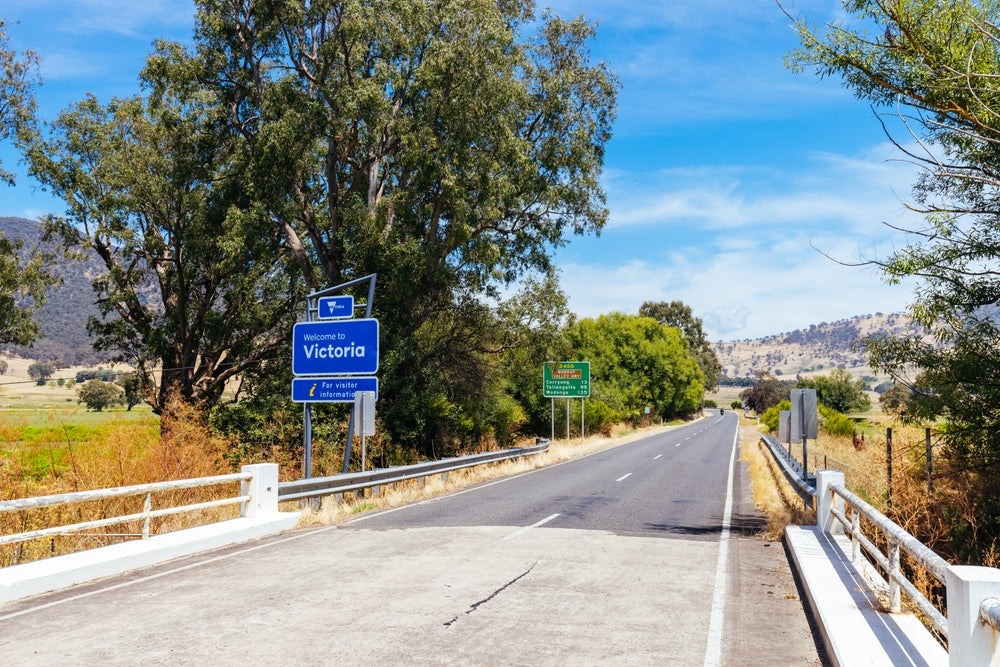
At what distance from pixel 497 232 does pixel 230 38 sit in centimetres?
1240

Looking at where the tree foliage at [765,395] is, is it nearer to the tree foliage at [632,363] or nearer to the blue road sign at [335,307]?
the tree foliage at [632,363]

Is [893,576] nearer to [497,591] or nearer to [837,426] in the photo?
[497,591]

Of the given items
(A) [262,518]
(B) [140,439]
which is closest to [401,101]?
(B) [140,439]

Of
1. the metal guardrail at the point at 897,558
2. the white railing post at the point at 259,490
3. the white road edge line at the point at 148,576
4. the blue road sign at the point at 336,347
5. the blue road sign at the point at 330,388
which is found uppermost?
the blue road sign at the point at 336,347

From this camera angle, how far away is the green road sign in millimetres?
40375

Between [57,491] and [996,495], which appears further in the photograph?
[996,495]

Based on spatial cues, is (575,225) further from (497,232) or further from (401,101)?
(401,101)

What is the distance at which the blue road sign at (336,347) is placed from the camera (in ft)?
52.7

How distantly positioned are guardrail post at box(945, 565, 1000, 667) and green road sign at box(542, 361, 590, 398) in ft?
119

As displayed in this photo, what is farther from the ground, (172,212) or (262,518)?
(172,212)

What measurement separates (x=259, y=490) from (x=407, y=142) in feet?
49.3

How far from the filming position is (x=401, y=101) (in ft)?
83.3

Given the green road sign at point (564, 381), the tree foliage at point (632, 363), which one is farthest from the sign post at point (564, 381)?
the tree foliage at point (632, 363)

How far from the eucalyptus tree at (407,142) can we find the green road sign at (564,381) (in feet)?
35.1
